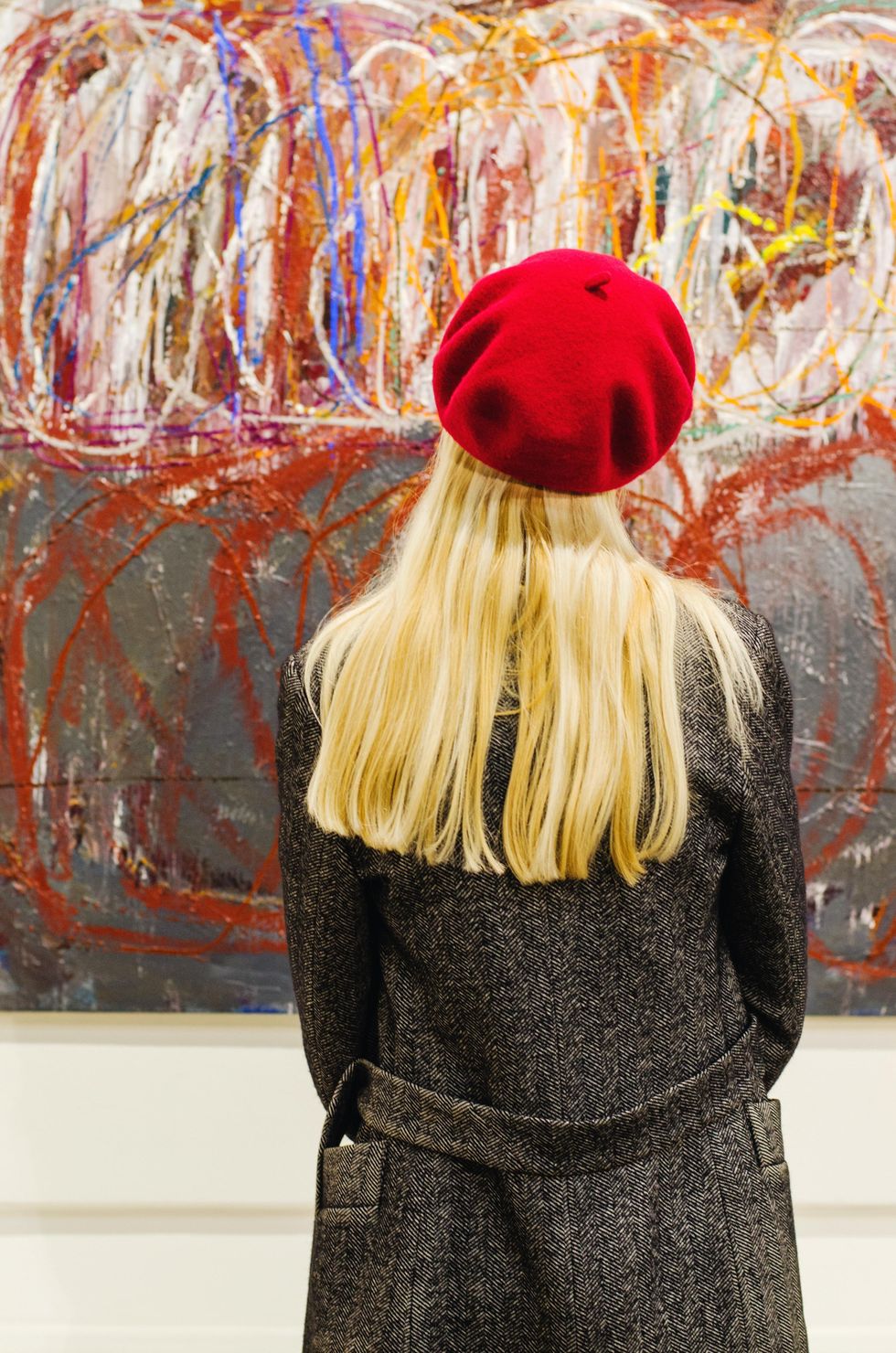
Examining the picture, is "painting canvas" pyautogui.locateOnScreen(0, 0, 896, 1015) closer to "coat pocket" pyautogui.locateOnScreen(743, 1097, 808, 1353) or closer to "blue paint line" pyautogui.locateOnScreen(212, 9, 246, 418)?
"blue paint line" pyautogui.locateOnScreen(212, 9, 246, 418)

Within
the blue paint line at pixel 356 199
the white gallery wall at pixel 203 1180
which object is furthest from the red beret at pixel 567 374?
the white gallery wall at pixel 203 1180

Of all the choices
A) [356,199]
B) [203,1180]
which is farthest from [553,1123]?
[356,199]

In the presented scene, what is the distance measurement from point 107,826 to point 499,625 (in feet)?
2.92

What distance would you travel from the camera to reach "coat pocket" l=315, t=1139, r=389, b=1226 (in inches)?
36.3

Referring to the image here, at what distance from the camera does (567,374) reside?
79 cm

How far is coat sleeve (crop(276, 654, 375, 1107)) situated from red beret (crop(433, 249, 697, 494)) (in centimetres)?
28

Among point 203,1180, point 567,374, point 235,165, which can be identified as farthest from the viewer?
point 203,1180

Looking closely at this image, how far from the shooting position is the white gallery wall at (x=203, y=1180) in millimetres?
1621

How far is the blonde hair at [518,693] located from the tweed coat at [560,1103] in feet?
0.08

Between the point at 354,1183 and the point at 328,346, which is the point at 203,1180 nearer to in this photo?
the point at 354,1183

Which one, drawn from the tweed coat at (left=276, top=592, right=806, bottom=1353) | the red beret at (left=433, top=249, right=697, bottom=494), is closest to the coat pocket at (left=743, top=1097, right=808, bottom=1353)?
the tweed coat at (left=276, top=592, right=806, bottom=1353)

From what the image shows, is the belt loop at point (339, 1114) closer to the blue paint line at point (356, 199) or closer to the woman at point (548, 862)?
the woman at point (548, 862)

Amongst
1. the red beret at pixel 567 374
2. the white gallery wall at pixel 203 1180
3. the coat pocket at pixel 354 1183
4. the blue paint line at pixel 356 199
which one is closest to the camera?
the red beret at pixel 567 374

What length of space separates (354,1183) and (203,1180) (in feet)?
2.72
